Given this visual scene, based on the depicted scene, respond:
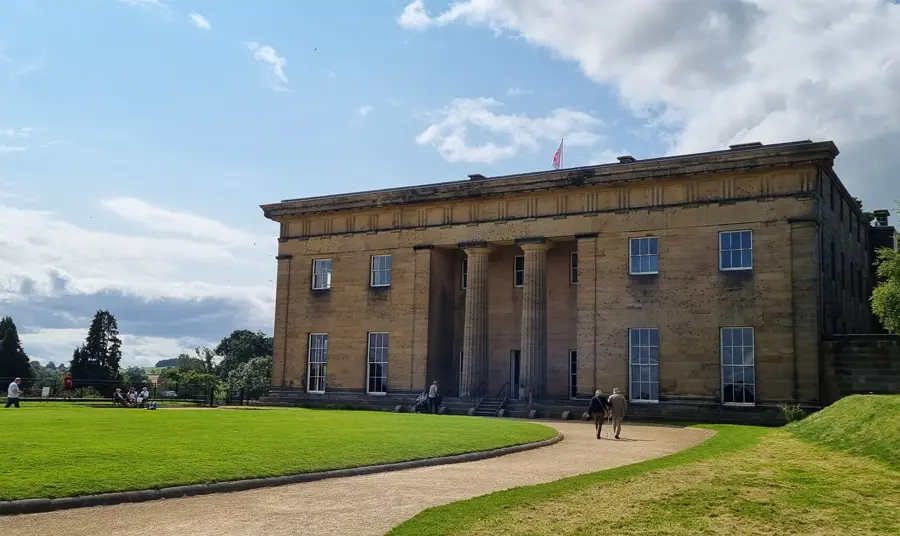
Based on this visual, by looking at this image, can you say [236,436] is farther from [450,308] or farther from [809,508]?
A: [450,308]

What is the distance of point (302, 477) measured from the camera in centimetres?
1399

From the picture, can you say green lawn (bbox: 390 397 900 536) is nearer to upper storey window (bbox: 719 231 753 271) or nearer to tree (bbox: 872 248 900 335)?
tree (bbox: 872 248 900 335)

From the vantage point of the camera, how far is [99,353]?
69938mm

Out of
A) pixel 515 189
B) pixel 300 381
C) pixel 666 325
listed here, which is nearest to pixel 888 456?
pixel 666 325

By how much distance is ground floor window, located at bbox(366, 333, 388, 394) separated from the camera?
4128 cm

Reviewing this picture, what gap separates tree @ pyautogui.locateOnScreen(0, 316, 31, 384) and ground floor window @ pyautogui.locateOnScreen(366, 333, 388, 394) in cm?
3507

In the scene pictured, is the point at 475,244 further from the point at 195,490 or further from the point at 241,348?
the point at 241,348

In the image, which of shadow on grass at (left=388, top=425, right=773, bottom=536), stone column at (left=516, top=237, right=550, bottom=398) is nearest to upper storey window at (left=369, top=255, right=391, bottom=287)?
stone column at (left=516, top=237, right=550, bottom=398)

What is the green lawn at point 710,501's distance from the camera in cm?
1013

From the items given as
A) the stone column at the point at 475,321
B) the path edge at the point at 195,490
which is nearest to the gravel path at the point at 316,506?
the path edge at the point at 195,490

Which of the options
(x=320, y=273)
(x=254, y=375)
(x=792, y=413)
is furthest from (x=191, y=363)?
A: (x=792, y=413)

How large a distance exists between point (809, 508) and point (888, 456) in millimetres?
4690

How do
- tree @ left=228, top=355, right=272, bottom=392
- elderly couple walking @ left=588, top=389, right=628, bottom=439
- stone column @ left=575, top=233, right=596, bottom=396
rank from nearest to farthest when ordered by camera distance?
elderly couple walking @ left=588, top=389, right=628, bottom=439 → stone column @ left=575, top=233, right=596, bottom=396 → tree @ left=228, top=355, right=272, bottom=392

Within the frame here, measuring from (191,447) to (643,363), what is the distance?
22.6 meters
